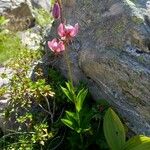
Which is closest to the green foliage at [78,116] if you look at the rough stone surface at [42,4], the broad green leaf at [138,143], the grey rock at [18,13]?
the broad green leaf at [138,143]

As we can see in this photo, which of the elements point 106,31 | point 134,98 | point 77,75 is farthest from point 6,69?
point 134,98

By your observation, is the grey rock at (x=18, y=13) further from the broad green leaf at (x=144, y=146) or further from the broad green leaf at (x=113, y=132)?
the broad green leaf at (x=144, y=146)

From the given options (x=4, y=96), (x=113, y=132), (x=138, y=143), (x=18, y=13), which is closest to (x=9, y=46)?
(x=4, y=96)

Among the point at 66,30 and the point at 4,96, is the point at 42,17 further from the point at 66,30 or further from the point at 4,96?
the point at 66,30

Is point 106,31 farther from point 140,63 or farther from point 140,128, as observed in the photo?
point 140,128

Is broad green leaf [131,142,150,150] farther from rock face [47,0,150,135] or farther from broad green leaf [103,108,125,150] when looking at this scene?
rock face [47,0,150,135]
